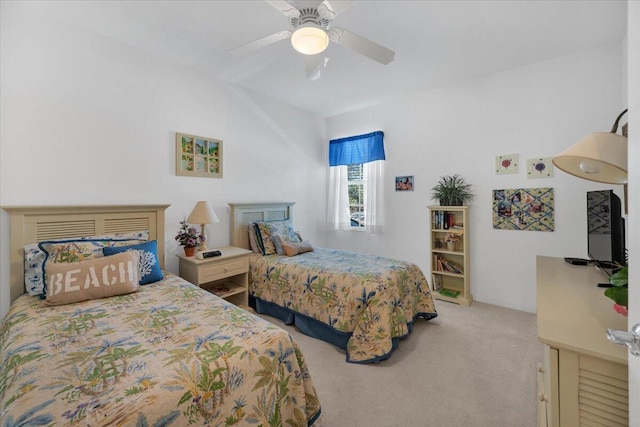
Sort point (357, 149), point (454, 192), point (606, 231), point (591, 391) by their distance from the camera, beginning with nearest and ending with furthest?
point (591, 391), point (606, 231), point (454, 192), point (357, 149)

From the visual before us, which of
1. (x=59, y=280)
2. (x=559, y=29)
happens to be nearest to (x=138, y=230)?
(x=59, y=280)

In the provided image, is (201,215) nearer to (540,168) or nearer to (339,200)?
(339,200)

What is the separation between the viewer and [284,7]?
1.60 metres

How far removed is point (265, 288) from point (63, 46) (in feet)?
9.05

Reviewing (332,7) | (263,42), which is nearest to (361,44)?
(332,7)

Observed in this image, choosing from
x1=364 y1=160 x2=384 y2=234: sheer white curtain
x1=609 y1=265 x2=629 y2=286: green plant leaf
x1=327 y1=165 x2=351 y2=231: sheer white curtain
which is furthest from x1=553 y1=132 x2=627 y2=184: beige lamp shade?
x1=327 y1=165 x2=351 y2=231: sheer white curtain

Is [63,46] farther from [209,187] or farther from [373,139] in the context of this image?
[373,139]

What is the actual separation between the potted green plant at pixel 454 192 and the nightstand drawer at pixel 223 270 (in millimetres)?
2530

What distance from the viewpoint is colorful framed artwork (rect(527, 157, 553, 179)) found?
9.65ft

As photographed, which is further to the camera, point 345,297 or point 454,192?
point 454,192

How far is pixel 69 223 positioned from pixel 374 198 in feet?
11.5

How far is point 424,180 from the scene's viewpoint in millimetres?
3818

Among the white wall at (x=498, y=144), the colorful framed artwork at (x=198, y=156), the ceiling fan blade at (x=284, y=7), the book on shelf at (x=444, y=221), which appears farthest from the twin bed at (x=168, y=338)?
the ceiling fan blade at (x=284, y=7)

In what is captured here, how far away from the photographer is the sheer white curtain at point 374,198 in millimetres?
4164
